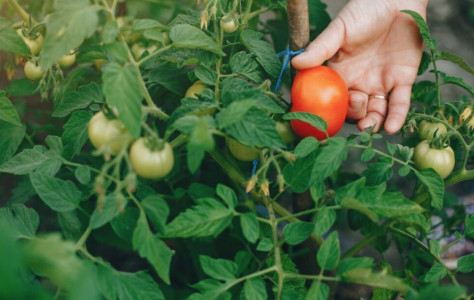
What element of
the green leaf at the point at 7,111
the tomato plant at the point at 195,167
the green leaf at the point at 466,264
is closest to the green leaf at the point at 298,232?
the tomato plant at the point at 195,167

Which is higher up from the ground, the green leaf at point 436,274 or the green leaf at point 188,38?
the green leaf at point 188,38

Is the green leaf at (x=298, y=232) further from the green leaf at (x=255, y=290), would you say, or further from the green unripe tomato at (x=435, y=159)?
the green unripe tomato at (x=435, y=159)

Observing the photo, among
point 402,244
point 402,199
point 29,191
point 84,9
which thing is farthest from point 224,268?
point 402,244

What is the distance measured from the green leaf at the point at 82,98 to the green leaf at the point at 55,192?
0.55 feet

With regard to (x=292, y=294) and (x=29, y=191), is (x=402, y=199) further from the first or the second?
(x=29, y=191)

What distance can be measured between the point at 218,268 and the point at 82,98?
455 millimetres

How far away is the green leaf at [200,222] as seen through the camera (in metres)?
0.85

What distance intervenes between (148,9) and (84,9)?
874 mm

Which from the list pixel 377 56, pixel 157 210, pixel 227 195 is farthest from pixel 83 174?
pixel 377 56

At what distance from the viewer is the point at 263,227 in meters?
1.07

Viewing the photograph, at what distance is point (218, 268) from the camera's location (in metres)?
0.89

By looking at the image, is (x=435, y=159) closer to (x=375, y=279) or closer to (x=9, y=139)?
(x=375, y=279)

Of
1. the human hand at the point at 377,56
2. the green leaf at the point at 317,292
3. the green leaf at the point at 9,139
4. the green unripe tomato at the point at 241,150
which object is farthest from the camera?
the human hand at the point at 377,56

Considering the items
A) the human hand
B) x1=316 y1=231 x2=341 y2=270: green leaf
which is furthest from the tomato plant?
the human hand
